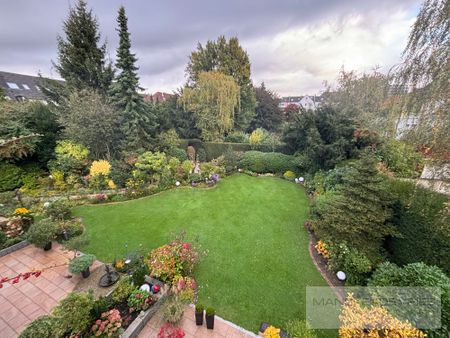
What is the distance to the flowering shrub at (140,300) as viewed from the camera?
161 inches

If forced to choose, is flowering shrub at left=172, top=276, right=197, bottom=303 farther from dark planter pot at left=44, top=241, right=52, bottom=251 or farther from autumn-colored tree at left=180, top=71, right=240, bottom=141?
autumn-colored tree at left=180, top=71, right=240, bottom=141

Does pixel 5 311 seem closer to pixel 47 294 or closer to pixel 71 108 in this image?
pixel 47 294

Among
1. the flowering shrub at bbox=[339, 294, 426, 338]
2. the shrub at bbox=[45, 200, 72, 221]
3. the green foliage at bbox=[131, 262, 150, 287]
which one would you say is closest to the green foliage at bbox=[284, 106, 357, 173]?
the flowering shrub at bbox=[339, 294, 426, 338]

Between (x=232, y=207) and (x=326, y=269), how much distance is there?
4644mm

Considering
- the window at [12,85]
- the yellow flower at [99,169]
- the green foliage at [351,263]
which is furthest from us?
the window at [12,85]

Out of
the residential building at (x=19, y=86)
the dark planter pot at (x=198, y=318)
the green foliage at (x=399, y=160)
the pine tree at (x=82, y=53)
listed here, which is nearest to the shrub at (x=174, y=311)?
the dark planter pot at (x=198, y=318)

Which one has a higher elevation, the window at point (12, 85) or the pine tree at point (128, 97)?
the window at point (12, 85)

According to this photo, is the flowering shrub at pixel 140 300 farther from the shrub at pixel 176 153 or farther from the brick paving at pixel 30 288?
the shrub at pixel 176 153

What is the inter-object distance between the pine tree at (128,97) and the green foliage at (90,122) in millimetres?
761

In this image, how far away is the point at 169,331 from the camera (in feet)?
12.4

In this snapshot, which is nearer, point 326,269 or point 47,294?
point 47,294

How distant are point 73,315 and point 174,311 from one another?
1.85m

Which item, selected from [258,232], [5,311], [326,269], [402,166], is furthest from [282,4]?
[5,311]

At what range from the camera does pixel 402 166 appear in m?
7.97
